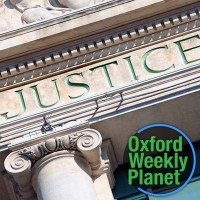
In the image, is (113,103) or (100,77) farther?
(100,77)

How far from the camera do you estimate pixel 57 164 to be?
40.3 ft

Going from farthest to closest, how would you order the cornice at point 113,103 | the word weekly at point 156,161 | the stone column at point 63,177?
the word weekly at point 156,161 → the cornice at point 113,103 → the stone column at point 63,177

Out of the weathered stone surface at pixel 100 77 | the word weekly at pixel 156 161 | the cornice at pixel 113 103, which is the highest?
the weathered stone surface at pixel 100 77

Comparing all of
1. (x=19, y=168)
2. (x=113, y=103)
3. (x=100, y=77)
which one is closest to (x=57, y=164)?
(x=19, y=168)

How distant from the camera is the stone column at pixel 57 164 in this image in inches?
477

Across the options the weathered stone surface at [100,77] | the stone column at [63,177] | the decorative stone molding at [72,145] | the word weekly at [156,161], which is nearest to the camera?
the stone column at [63,177]

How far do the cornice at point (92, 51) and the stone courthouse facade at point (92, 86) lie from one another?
0.05ft

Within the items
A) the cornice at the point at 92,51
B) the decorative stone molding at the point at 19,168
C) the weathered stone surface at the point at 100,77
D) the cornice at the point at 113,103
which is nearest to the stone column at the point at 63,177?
the decorative stone molding at the point at 19,168

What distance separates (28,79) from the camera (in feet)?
43.6

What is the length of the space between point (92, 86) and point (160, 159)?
1.54 metres

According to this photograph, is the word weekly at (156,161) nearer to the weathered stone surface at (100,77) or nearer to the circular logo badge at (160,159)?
the circular logo badge at (160,159)

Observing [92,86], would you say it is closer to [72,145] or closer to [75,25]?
[75,25]

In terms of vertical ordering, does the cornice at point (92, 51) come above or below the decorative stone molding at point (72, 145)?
above

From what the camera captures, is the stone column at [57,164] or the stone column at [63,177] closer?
the stone column at [63,177]
